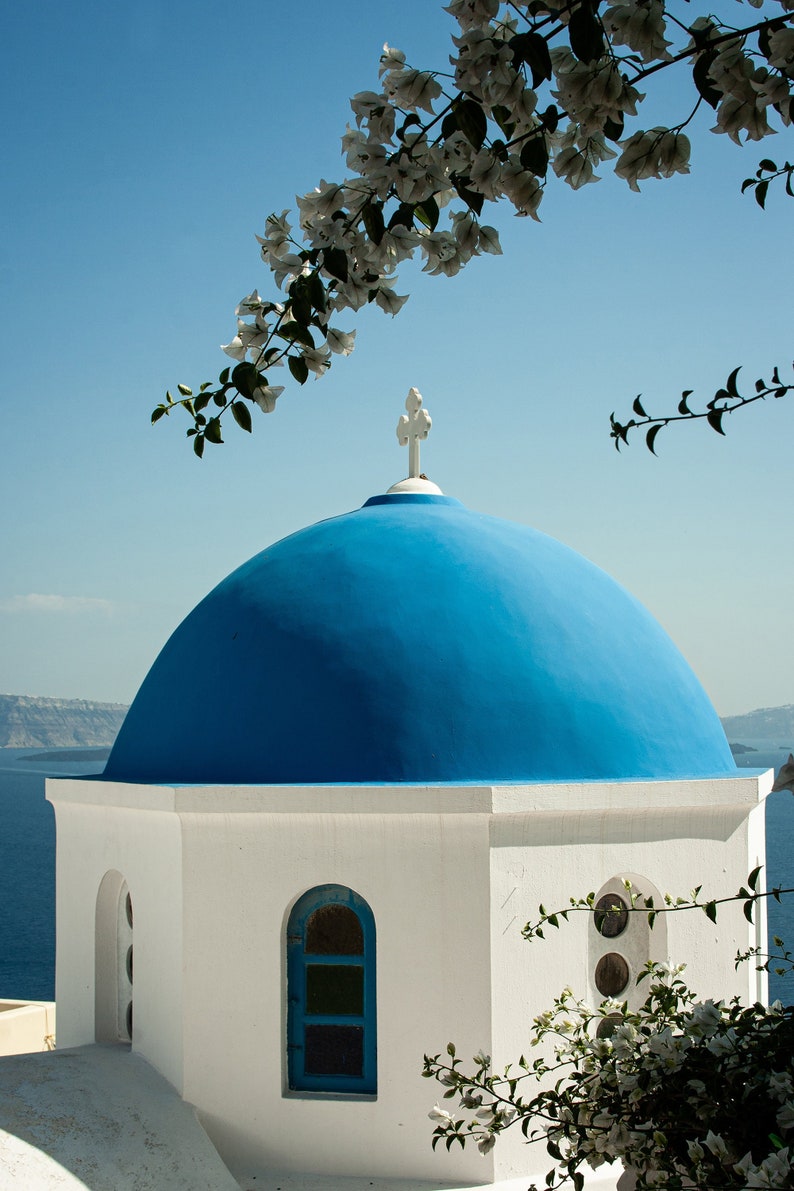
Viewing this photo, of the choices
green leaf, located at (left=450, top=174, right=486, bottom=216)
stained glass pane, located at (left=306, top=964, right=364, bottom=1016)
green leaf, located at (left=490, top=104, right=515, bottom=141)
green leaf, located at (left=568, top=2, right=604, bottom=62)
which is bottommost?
stained glass pane, located at (left=306, top=964, right=364, bottom=1016)

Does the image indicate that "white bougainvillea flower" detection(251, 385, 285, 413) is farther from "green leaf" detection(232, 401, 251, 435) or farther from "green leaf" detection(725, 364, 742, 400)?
"green leaf" detection(725, 364, 742, 400)

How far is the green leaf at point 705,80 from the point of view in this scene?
7.08 ft

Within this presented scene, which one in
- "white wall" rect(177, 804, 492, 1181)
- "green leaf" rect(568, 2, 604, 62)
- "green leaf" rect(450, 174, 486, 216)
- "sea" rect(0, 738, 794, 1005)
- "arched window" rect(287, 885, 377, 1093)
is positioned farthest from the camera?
"sea" rect(0, 738, 794, 1005)

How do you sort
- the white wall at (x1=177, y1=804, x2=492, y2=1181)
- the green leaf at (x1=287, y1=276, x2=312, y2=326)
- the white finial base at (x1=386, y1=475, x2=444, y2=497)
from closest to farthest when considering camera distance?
the green leaf at (x1=287, y1=276, x2=312, y2=326), the white wall at (x1=177, y1=804, x2=492, y2=1181), the white finial base at (x1=386, y1=475, x2=444, y2=497)

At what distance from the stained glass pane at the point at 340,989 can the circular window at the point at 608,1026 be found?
2.89 m

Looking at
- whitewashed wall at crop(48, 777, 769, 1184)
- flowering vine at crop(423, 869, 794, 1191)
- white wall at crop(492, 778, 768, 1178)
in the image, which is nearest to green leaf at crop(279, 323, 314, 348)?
flowering vine at crop(423, 869, 794, 1191)

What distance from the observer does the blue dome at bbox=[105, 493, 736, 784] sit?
6598 mm

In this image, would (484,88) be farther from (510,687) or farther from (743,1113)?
(510,687)

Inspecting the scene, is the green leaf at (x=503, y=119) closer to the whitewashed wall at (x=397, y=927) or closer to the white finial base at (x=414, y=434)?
the whitewashed wall at (x=397, y=927)

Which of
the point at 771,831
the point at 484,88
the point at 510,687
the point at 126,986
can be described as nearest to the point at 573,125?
the point at 484,88

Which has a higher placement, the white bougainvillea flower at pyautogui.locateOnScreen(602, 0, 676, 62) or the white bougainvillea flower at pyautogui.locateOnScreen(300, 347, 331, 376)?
the white bougainvillea flower at pyautogui.locateOnScreen(602, 0, 676, 62)

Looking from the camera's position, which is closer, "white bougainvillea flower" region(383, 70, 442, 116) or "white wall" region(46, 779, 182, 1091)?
"white bougainvillea flower" region(383, 70, 442, 116)

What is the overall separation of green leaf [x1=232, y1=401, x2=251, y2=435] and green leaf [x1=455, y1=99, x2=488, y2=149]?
30.8 inches

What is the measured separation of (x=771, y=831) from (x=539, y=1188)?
270 feet
